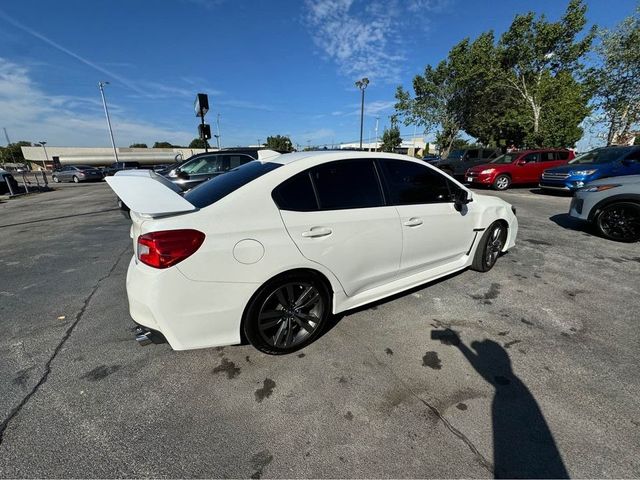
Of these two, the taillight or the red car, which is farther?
the red car

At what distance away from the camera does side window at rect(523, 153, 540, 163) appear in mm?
13248

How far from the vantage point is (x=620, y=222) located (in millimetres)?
5379

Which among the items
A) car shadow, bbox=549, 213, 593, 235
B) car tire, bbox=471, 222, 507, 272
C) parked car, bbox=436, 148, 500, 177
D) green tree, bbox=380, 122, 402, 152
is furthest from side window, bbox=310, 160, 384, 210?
green tree, bbox=380, 122, 402, 152

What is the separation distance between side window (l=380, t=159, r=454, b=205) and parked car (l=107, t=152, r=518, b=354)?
0.01 metres

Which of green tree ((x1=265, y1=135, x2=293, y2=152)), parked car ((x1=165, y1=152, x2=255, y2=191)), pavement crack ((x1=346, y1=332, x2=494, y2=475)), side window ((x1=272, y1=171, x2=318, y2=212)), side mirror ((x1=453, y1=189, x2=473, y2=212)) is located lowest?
pavement crack ((x1=346, y1=332, x2=494, y2=475))

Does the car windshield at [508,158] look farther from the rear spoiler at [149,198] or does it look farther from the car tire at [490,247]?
the rear spoiler at [149,198]

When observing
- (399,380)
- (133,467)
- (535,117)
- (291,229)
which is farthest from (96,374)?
(535,117)

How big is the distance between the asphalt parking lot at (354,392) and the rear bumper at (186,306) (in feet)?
1.31

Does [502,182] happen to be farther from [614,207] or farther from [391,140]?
[391,140]

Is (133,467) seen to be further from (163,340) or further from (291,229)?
(291,229)

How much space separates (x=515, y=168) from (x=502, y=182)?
0.79 meters

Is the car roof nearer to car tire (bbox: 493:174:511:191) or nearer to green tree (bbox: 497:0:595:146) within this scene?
car tire (bbox: 493:174:511:191)

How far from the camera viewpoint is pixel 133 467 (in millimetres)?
1655

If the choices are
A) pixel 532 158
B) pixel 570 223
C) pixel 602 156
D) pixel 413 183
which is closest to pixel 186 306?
pixel 413 183
